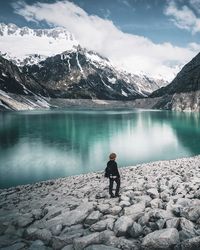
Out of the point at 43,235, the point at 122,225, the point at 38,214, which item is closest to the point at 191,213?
the point at 122,225

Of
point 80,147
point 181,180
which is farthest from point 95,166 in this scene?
point 181,180

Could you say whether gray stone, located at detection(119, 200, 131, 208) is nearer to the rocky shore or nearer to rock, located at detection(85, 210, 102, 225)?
the rocky shore

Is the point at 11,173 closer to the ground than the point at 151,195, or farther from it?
closer to the ground

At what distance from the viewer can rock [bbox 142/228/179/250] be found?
35.1ft

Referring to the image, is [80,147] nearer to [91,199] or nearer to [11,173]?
[11,173]

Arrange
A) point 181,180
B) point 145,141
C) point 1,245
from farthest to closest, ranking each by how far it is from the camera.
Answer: point 145,141
point 181,180
point 1,245

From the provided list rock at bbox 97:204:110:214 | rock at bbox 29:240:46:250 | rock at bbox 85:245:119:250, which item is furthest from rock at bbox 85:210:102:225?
rock at bbox 85:245:119:250

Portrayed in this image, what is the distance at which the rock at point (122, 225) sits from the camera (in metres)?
12.4

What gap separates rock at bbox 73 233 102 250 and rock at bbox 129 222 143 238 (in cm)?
127

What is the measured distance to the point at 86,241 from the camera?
460 inches

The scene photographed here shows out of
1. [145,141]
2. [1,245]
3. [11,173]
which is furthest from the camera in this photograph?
[145,141]

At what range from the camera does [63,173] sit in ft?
147

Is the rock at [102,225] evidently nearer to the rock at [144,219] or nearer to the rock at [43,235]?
the rock at [144,219]

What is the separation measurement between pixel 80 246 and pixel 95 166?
1504 inches
